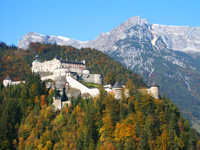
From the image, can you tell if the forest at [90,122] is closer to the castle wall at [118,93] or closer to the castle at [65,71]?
the castle wall at [118,93]

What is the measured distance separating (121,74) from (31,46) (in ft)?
176

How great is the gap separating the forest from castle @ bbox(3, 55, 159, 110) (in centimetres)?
234

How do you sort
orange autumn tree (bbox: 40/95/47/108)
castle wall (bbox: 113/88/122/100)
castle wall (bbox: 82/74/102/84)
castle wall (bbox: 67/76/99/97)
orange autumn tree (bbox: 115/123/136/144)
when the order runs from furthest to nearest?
castle wall (bbox: 82/74/102/84) → orange autumn tree (bbox: 40/95/47/108) → castle wall (bbox: 67/76/99/97) → castle wall (bbox: 113/88/122/100) → orange autumn tree (bbox: 115/123/136/144)

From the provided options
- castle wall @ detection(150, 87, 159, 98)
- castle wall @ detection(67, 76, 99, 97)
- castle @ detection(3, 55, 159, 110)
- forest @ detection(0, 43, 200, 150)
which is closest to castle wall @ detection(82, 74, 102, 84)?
castle @ detection(3, 55, 159, 110)

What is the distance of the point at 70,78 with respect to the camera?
97812 mm

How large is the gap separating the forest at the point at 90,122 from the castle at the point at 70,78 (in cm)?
234

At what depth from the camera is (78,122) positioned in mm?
82312

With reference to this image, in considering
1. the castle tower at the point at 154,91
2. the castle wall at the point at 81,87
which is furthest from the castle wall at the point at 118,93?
the castle tower at the point at 154,91

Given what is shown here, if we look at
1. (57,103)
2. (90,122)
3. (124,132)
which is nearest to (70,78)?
(57,103)

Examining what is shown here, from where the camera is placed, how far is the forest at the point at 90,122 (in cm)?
7231

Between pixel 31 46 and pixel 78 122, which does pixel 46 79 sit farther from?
pixel 31 46

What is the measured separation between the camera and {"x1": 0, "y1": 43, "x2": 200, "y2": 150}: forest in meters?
72.3

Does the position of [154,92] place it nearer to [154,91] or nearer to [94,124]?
[154,91]

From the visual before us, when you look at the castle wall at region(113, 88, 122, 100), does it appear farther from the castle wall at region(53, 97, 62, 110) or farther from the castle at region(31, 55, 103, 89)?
the castle at region(31, 55, 103, 89)
